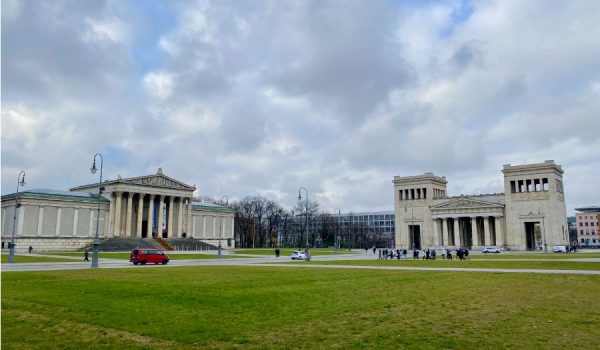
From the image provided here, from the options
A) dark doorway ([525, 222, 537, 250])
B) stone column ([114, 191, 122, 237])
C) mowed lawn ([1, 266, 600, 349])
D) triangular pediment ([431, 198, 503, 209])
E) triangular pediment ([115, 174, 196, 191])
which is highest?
triangular pediment ([115, 174, 196, 191])

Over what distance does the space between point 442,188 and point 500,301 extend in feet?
441

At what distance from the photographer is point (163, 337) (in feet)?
35.8

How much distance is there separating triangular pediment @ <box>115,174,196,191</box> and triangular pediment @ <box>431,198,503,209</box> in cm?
7087

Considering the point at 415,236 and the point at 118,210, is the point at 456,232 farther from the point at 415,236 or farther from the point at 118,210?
the point at 118,210

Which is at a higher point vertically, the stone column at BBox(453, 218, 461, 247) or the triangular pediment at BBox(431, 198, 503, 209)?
the triangular pediment at BBox(431, 198, 503, 209)

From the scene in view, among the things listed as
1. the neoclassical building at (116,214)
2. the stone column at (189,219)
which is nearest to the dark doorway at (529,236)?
the neoclassical building at (116,214)

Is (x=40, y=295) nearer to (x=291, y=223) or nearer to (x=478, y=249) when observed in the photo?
(x=478, y=249)

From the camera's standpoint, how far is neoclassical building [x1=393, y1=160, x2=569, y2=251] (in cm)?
11606

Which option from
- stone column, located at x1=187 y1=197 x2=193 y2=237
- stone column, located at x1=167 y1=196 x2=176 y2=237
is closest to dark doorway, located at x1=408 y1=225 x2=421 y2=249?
stone column, located at x1=187 y1=197 x2=193 y2=237

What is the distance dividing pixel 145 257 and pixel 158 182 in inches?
2722

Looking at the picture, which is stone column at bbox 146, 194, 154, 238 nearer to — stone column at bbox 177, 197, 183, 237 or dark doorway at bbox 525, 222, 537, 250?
stone column at bbox 177, 197, 183, 237

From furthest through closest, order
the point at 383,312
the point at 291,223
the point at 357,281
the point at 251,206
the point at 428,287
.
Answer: the point at 291,223, the point at 251,206, the point at 357,281, the point at 428,287, the point at 383,312

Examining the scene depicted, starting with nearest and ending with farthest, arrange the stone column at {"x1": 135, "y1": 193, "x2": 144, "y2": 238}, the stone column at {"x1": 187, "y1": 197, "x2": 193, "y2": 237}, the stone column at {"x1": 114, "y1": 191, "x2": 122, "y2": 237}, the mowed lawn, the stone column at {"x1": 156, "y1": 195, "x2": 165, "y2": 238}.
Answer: the mowed lawn
the stone column at {"x1": 114, "y1": 191, "x2": 122, "y2": 237}
the stone column at {"x1": 135, "y1": 193, "x2": 144, "y2": 238}
the stone column at {"x1": 156, "y1": 195, "x2": 165, "y2": 238}
the stone column at {"x1": 187, "y1": 197, "x2": 193, "y2": 237}

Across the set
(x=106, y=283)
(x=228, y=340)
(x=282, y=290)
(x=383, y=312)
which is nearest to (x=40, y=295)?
(x=106, y=283)
